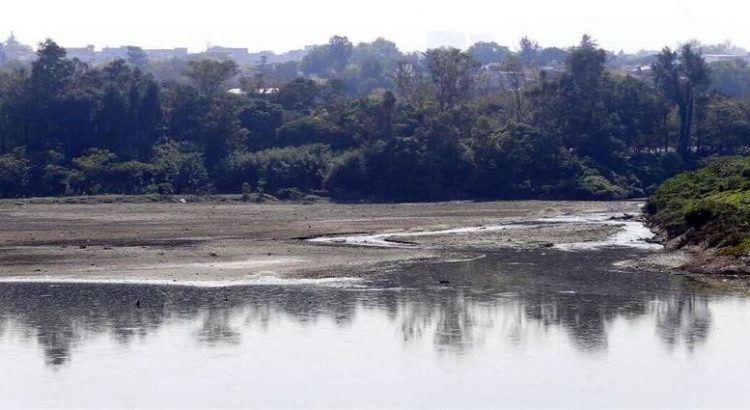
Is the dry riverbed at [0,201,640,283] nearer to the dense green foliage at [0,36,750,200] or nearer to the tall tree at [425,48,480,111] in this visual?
the dense green foliage at [0,36,750,200]

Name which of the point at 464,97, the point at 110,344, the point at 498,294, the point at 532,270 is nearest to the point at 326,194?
the point at 464,97

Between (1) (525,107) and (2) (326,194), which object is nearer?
(2) (326,194)

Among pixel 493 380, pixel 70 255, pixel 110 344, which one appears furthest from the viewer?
pixel 70 255

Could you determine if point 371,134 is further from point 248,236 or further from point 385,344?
point 385,344

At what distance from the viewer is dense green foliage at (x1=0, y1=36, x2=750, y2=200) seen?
305 feet

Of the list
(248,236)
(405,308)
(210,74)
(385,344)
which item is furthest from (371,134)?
(385,344)

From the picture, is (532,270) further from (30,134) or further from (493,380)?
(30,134)

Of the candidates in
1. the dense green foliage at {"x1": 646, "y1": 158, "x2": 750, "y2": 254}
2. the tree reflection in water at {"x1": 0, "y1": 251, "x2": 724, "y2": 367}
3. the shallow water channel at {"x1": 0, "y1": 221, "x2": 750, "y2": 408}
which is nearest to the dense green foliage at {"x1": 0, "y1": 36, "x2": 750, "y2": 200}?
the dense green foliage at {"x1": 646, "y1": 158, "x2": 750, "y2": 254}

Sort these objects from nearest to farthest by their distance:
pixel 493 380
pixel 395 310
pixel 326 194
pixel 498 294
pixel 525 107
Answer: pixel 493 380 → pixel 395 310 → pixel 498 294 → pixel 326 194 → pixel 525 107

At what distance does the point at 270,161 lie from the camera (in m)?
95.4

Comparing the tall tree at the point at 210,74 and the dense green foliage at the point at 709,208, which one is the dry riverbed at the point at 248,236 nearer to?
the dense green foliage at the point at 709,208

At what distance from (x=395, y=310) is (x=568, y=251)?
699 inches

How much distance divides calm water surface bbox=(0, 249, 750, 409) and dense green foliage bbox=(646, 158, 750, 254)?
5.50 metres

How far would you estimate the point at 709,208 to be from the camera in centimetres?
5397
